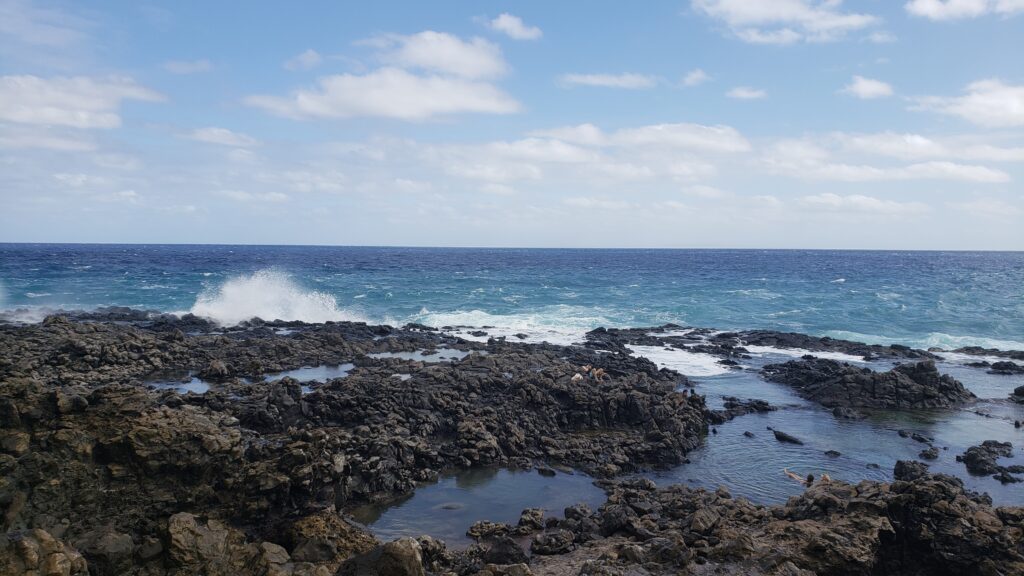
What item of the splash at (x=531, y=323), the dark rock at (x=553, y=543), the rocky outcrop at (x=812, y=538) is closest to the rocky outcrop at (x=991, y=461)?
the rocky outcrop at (x=812, y=538)

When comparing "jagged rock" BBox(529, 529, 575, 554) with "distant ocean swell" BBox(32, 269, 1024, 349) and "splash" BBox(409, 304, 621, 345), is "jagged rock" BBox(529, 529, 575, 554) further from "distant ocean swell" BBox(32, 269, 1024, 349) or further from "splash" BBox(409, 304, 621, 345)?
"distant ocean swell" BBox(32, 269, 1024, 349)

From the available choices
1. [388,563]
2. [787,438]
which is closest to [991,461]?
[787,438]

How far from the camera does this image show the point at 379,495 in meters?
12.4

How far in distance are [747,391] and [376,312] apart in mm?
28618

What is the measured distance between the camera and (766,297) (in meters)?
55.3

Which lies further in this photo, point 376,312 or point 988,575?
point 376,312

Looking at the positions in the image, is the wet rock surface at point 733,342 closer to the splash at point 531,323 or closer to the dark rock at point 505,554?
the splash at point 531,323

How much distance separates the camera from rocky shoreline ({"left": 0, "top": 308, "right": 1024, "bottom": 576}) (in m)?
7.60

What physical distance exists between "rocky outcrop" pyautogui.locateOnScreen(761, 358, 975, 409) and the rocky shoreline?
7311mm

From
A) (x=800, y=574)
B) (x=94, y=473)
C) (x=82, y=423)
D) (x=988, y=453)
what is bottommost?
(x=988, y=453)

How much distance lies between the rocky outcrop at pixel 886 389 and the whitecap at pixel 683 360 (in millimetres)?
3931

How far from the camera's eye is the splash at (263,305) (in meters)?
38.8

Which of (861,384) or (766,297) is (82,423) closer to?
(861,384)

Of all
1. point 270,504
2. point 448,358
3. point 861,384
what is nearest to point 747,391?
point 861,384
